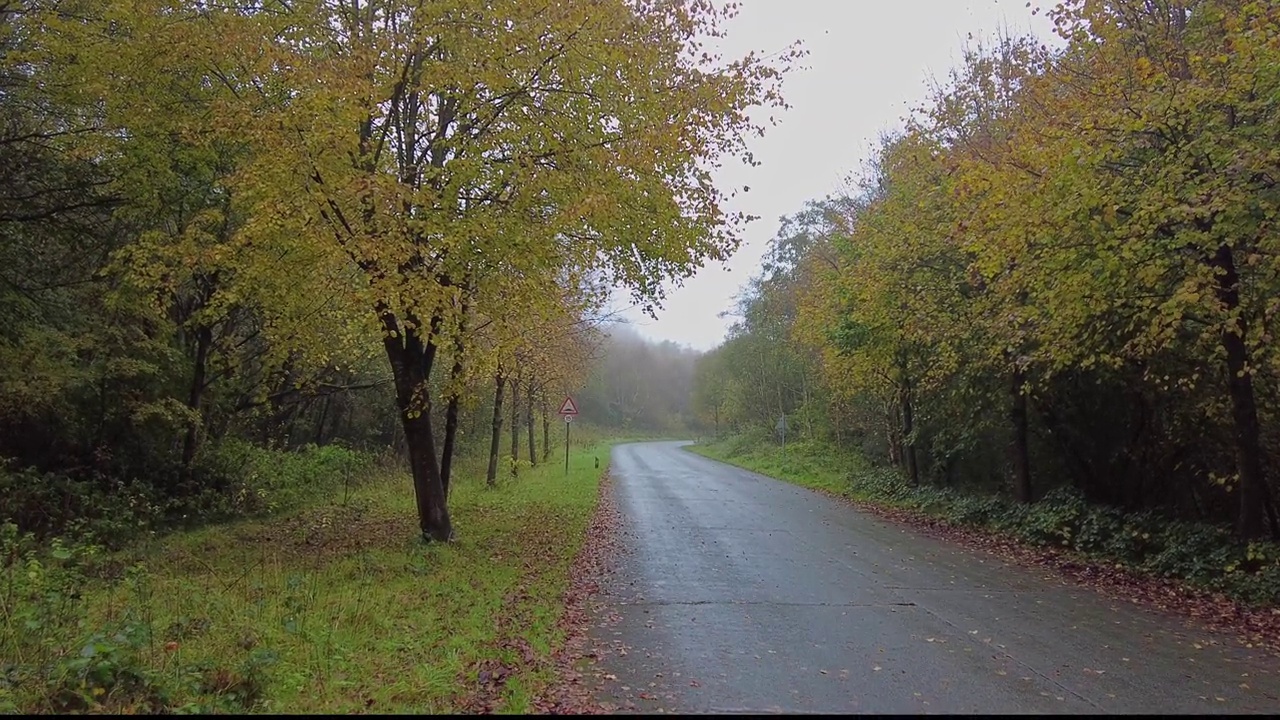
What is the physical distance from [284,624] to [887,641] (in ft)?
17.3

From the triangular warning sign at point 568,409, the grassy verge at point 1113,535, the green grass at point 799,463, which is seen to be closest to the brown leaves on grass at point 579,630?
the grassy verge at point 1113,535

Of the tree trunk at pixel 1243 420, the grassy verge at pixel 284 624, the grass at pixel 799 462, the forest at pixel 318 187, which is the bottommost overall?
the grass at pixel 799 462

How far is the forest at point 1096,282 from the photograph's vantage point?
879cm

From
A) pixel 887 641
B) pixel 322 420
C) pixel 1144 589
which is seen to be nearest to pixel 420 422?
pixel 887 641

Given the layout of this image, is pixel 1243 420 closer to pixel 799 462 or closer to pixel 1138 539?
pixel 1138 539

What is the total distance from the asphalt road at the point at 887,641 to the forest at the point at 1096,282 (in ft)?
9.06

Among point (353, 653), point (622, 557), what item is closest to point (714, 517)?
point (622, 557)

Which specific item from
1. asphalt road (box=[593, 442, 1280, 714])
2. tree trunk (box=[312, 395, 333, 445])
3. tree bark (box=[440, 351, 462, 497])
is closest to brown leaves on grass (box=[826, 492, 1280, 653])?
asphalt road (box=[593, 442, 1280, 714])

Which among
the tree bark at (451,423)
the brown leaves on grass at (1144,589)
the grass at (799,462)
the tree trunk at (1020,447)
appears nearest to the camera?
the brown leaves on grass at (1144,589)

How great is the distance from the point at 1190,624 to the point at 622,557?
22.9ft

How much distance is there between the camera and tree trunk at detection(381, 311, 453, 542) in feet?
39.0

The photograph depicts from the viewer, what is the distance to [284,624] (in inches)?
259

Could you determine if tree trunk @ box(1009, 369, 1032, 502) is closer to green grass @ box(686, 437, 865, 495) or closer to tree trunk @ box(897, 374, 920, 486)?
tree trunk @ box(897, 374, 920, 486)

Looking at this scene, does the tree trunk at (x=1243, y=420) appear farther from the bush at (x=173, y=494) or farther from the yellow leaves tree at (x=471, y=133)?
the bush at (x=173, y=494)
